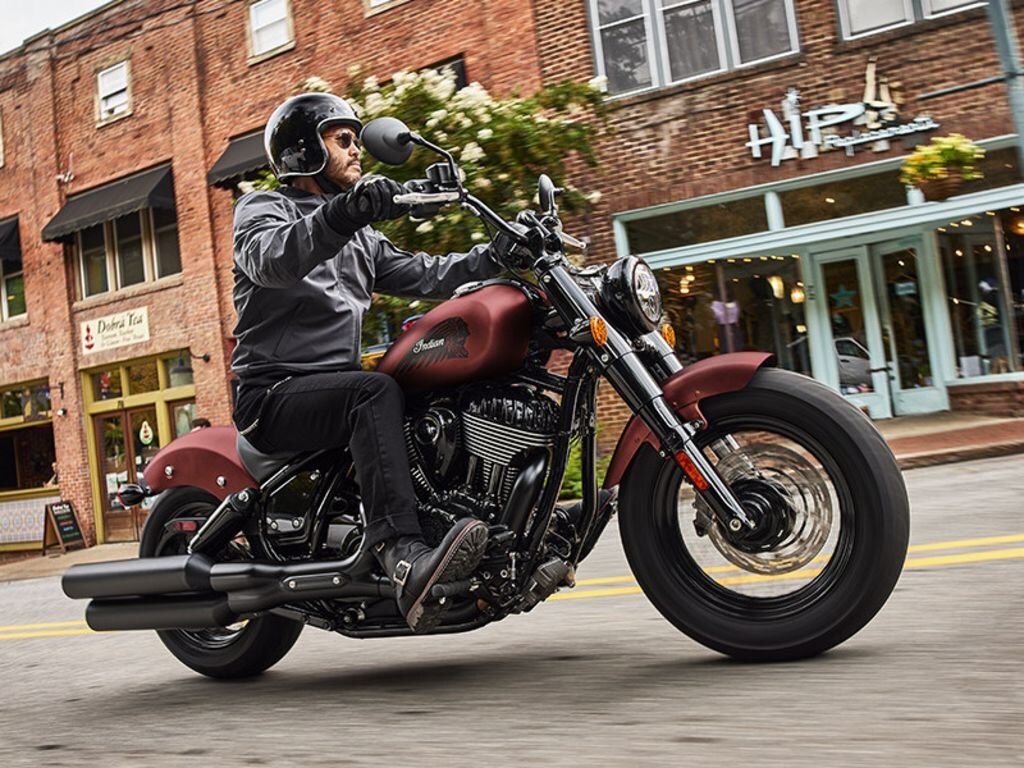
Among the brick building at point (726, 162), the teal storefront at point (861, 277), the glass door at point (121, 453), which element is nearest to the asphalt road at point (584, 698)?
the teal storefront at point (861, 277)

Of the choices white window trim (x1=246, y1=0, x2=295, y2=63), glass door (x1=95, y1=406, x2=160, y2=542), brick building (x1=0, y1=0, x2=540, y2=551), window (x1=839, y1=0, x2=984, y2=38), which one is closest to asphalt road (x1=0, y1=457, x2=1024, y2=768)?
window (x1=839, y1=0, x2=984, y2=38)

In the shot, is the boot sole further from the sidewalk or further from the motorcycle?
the sidewalk

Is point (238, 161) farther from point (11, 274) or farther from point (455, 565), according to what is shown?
point (455, 565)

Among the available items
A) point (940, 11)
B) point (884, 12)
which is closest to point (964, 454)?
point (940, 11)

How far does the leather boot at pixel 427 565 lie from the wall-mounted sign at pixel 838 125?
1249 centimetres

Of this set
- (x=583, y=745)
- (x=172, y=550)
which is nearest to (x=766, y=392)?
(x=583, y=745)

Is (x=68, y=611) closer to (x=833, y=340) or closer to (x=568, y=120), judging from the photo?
(x=568, y=120)

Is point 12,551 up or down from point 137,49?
down

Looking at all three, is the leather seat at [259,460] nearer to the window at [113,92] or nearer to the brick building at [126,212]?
the brick building at [126,212]

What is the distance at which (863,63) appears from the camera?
14.4 metres

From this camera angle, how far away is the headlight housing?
11.0ft

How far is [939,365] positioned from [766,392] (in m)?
12.8

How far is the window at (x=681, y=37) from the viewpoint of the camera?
49.7ft

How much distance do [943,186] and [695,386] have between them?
11163 millimetres
